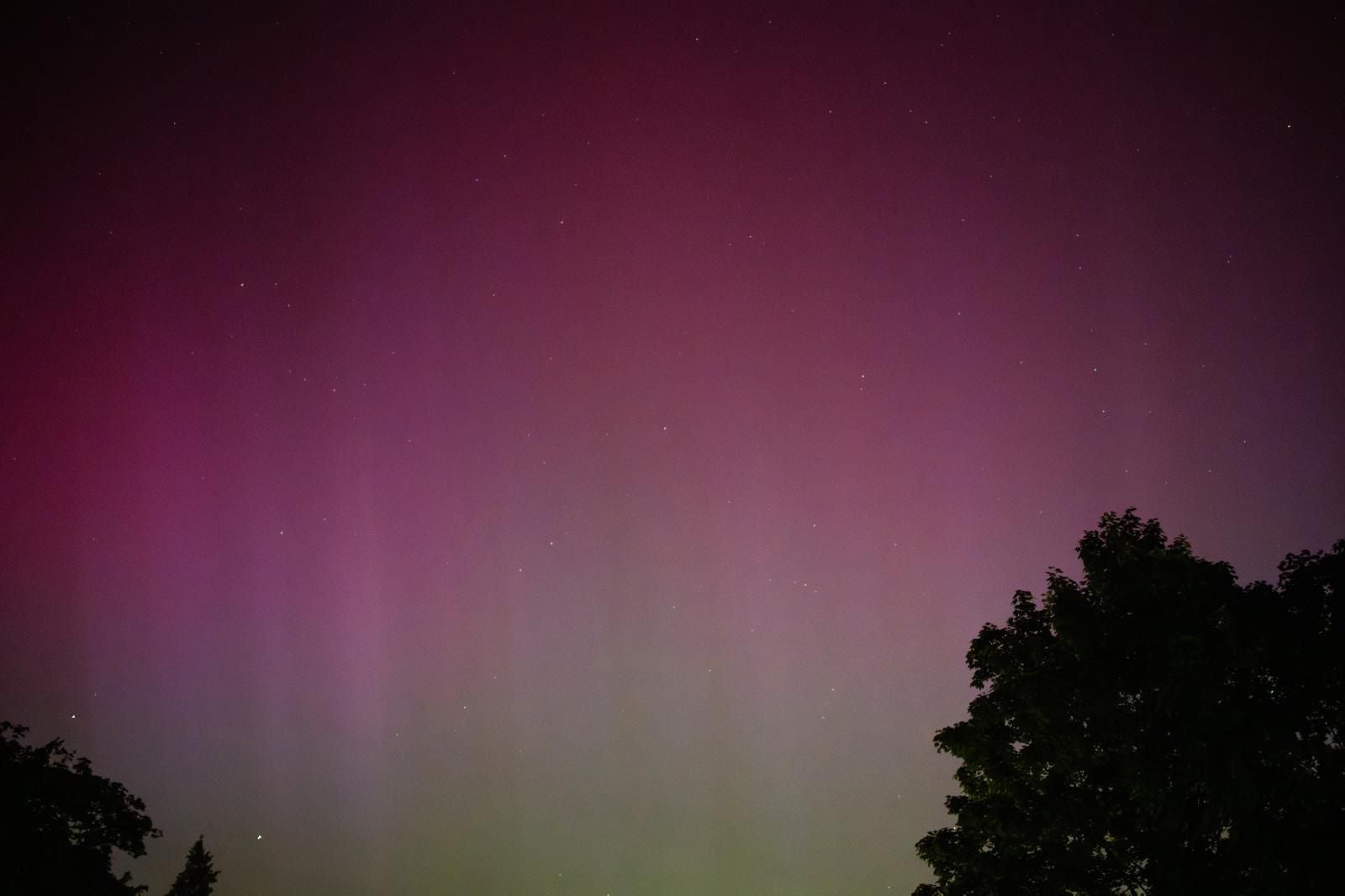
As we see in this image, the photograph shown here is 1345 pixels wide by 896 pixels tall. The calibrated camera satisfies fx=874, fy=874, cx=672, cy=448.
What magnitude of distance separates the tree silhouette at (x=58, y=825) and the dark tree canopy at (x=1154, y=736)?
15933 millimetres

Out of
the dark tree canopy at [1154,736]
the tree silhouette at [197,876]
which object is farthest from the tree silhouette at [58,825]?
the tree silhouette at [197,876]

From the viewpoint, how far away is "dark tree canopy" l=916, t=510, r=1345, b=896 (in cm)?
1158

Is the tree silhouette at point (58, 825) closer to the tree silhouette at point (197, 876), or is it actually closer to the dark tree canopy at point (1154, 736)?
the dark tree canopy at point (1154, 736)

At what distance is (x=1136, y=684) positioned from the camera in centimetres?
1294

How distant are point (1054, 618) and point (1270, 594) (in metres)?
2.98

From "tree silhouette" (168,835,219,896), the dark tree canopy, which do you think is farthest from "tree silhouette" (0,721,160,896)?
"tree silhouette" (168,835,219,896)

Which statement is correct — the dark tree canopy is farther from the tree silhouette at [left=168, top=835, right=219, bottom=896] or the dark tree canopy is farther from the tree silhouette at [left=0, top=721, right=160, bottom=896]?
the tree silhouette at [left=168, top=835, right=219, bottom=896]

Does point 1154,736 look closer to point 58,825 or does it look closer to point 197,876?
point 58,825

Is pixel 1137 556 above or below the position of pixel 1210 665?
above

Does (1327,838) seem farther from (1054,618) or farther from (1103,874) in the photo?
(1054,618)

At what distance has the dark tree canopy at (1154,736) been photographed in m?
11.6

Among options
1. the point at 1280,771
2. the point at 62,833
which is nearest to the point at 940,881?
the point at 1280,771

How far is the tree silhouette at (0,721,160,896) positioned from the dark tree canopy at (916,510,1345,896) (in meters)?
15.9

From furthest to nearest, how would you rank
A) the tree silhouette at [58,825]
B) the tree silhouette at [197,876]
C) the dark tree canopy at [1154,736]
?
1. the tree silhouette at [197,876]
2. the tree silhouette at [58,825]
3. the dark tree canopy at [1154,736]
